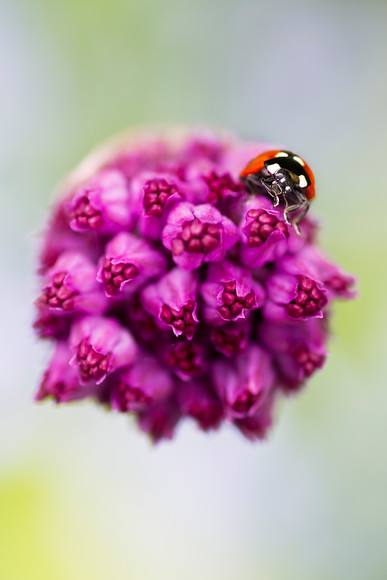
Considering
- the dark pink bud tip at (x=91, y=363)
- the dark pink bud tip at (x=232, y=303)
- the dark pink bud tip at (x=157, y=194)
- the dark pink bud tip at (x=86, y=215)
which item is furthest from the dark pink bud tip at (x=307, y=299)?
the dark pink bud tip at (x=86, y=215)

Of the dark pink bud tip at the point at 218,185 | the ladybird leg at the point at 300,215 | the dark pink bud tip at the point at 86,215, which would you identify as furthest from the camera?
the dark pink bud tip at the point at 86,215

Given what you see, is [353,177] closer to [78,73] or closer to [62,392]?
[78,73]

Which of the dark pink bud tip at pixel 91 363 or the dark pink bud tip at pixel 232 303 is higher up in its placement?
the dark pink bud tip at pixel 232 303

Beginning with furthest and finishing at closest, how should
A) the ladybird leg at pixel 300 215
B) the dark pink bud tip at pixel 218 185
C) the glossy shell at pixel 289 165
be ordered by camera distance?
the dark pink bud tip at pixel 218 185, the ladybird leg at pixel 300 215, the glossy shell at pixel 289 165

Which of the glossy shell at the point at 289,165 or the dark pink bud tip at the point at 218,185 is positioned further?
the dark pink bud tip at the point at 218,185

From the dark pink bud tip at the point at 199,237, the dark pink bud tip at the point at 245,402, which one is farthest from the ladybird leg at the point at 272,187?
the dark pink bud tip at the point at 245,402

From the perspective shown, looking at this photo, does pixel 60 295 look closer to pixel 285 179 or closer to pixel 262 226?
pixel 262 226

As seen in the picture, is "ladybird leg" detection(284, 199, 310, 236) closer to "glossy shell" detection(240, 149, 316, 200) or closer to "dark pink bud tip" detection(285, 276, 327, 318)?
"glossy shell" detection(240, 149, 316, 200)

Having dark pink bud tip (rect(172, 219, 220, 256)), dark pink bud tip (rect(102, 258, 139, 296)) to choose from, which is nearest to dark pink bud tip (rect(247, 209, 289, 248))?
dark pink bud tip (rect(172, 219, 220, 256))

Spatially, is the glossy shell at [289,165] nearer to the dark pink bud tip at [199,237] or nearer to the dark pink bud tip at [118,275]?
the dark pink bud tip at [199,237]
